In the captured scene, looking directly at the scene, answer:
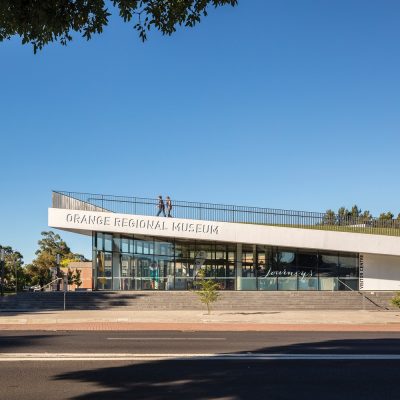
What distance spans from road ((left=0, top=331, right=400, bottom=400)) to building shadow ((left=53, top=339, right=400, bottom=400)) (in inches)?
0.5

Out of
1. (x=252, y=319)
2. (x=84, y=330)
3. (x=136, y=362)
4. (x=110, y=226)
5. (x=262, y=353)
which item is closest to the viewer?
(x=136, y=362)

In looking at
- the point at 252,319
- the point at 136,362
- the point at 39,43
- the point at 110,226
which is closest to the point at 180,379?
the point at 136,362

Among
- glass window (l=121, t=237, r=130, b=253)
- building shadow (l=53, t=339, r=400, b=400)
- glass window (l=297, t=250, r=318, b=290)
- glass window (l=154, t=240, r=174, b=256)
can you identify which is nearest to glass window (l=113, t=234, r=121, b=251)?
glass window (l=121, t=237, r=130, b=253)

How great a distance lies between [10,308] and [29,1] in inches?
934

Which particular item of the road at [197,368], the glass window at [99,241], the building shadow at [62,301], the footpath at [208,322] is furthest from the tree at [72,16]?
the glass window at [99,241]

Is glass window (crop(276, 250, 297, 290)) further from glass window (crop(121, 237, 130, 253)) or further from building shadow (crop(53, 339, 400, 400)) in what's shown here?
building shadow (crop(53, 339, 400, 400))

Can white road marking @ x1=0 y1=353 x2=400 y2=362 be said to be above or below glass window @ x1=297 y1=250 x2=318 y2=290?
below

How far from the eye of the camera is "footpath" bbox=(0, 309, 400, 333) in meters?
20.2

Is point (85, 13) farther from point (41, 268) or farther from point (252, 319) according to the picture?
point (41, 268)

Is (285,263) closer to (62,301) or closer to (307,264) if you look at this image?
(307,264)

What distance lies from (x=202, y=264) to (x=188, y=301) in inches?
185

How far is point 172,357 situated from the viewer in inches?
453

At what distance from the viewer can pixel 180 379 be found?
903 centimetres

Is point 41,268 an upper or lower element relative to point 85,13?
lower
